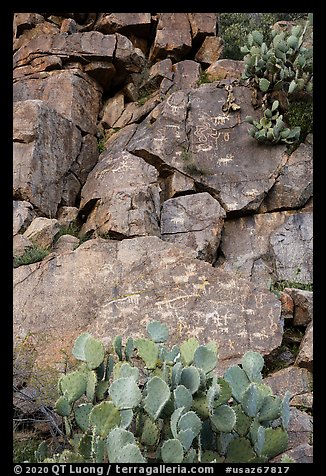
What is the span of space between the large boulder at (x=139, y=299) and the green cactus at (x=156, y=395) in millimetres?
2048

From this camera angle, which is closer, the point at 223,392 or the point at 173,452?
the point at 173,452

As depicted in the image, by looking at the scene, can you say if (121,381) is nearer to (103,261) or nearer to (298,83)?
(103,261)

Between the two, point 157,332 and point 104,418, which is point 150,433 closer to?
point 104,418

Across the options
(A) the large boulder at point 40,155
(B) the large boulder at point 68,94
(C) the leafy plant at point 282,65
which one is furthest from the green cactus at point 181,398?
(B) the large boulder at point 68,94

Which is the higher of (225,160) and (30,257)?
(225,160)

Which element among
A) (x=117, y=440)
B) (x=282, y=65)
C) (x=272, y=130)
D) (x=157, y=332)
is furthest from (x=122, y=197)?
(x=117, y=440)

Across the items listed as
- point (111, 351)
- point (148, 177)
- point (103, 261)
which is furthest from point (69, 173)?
point (111, 351)

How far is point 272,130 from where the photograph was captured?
870 centimetres

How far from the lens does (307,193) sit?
8492 mm

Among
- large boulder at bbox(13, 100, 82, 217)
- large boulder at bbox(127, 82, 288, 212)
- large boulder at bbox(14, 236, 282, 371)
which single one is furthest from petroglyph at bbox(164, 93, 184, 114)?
large boulder at bbox(14, 236, 282, 371)

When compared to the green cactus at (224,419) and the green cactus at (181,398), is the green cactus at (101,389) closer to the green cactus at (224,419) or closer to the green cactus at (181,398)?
the green cactus at (181,398)

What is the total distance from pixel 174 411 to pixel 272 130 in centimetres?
624

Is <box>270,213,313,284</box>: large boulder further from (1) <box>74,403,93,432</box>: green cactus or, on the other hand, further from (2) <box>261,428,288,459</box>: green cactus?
(1) <box>74,403,93,432</box>: green cactus
